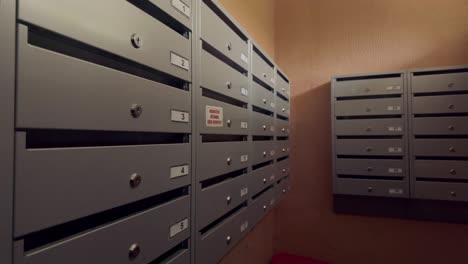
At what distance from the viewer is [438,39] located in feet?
7.76

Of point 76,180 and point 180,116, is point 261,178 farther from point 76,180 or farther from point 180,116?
point 76,180

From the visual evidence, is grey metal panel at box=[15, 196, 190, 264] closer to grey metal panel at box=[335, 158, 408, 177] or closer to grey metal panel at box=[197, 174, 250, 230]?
grey metal panel at box=[197, 174, 250, 230]

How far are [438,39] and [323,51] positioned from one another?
89cm

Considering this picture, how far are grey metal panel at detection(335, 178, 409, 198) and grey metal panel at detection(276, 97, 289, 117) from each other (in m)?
0.73

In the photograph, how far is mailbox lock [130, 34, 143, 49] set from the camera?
24.0 inches

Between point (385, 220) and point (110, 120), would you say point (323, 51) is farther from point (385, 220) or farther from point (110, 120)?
point (110, 120)

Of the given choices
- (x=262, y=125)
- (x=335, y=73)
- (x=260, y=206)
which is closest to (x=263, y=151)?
(x=262, y=125)

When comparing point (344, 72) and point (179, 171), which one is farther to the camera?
point (344, 72)

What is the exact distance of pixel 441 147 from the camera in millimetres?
2094

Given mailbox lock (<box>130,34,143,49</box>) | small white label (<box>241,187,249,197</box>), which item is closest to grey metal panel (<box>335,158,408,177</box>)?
small white label (<box>241,187,249,197</box>)

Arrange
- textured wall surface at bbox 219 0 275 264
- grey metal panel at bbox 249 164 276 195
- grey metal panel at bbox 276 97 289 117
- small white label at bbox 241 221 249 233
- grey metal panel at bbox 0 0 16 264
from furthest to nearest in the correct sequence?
grey metal panel at bbox 276 97 289 117
textured wall surface at bbox 219 0 275 264
grey metal panel at bbox 249 164 276 195
small white label at bbox 241 221 249 233
grey metal panel at bbox 0 0 16 264

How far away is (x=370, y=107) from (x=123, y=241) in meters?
2.16

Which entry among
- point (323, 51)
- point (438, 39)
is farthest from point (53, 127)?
point (438, 39)

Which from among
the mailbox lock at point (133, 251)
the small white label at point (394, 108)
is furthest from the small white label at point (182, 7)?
the small white label at point (394, 108)
